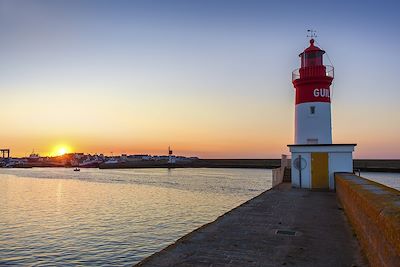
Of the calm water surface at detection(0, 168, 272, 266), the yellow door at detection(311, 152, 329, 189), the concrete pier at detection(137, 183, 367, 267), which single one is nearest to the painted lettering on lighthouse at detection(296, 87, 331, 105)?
the yellow door at detection(311, 152, 329, 189)

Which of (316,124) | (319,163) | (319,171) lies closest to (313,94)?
(316,124)

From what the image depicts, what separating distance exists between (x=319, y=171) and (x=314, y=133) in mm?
2855

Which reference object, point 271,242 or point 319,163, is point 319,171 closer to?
point 319,163

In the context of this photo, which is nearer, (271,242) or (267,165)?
(271,242)

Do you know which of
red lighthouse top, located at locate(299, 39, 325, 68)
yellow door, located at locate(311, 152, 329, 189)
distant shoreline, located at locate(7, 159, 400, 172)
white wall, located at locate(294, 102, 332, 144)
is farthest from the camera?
distant shoreline, located at locate(7, 159, 400, 172)

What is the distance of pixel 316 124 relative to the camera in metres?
22.9

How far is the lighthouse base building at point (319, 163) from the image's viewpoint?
814 inches

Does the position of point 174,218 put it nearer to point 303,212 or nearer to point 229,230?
point 303,212

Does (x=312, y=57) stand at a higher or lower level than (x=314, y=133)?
higher

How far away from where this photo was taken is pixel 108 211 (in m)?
23.4

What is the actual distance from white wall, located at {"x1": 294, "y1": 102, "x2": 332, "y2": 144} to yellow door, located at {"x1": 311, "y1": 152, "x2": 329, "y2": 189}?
2002 mm

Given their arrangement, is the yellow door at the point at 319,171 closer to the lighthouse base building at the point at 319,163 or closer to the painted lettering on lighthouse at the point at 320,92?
the lighthouse base building at the point at 319,163

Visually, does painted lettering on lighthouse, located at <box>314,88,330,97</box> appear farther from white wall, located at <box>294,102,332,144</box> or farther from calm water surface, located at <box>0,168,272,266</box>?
calm water surface, located at <box>0,168,272,266</box>

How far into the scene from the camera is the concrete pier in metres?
7.26
